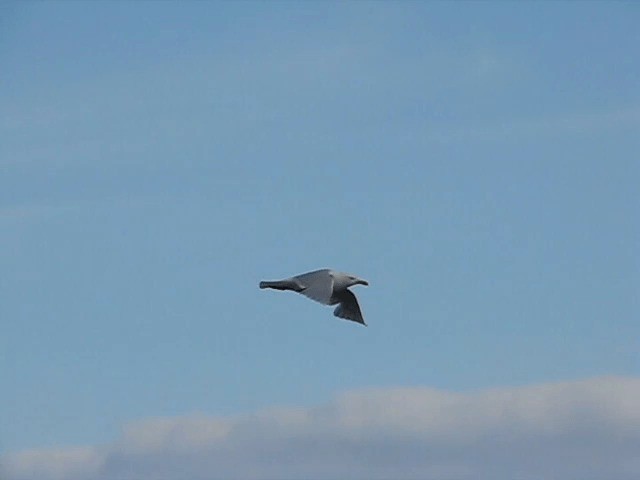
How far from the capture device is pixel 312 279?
145 ft

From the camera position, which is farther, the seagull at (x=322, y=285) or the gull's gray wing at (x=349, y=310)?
the gull's gray wing at (x=349, y=310)

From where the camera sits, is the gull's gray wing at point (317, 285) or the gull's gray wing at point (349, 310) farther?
the gull's gray wing at point (349, 310)

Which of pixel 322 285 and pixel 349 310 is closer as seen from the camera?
pixel 322 285

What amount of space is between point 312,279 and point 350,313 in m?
2.32

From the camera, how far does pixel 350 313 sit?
46.2 metres

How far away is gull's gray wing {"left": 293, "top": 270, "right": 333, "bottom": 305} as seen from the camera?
43.6m

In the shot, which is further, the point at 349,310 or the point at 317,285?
the point at 349,310

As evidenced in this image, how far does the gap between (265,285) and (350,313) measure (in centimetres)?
244

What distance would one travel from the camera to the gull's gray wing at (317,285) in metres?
43.6

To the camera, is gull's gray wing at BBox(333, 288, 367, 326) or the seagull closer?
the seagull

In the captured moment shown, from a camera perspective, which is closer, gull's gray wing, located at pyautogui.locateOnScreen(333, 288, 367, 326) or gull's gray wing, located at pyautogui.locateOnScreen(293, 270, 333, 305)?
gull's gray wing, located at pyautogui.locateOnScreen(293, 270, 333, 305)

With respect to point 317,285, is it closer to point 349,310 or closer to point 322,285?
point 322,285

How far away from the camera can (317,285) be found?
44.0m

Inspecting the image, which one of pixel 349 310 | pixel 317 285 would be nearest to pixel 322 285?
pixel 317 285
